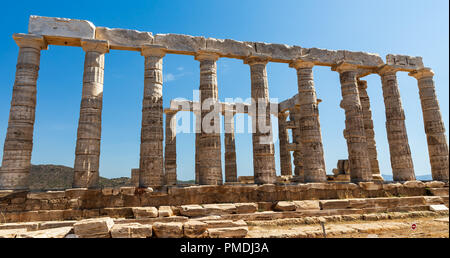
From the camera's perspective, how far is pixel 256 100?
14453mm

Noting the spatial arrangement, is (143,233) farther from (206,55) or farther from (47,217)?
(206,55)

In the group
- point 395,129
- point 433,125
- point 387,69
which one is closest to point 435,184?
point 395,129

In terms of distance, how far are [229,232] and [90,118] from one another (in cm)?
808

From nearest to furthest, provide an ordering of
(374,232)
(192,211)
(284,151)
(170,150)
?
(374,232) → (192,211) → (170,150) → (284,151)

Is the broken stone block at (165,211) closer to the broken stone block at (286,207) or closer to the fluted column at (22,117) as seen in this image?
the broken stone block at (286,207)

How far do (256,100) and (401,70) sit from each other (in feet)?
32.5

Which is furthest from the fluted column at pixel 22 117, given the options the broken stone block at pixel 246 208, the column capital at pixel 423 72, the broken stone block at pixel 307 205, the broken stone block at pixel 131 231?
the column capital at pixel 423 72

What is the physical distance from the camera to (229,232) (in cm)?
825

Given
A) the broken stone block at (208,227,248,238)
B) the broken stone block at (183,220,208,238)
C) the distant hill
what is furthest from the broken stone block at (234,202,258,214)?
the distant hill

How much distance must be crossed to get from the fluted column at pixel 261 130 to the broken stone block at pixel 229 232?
17.3ft

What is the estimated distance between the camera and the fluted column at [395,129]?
51.5ft

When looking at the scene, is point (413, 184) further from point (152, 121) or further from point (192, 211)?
point (152, 121)

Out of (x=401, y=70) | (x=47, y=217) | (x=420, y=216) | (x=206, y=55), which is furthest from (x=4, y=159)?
(x=401, y=70)

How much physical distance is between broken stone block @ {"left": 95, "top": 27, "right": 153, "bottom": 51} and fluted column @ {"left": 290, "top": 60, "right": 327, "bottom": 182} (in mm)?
8003
